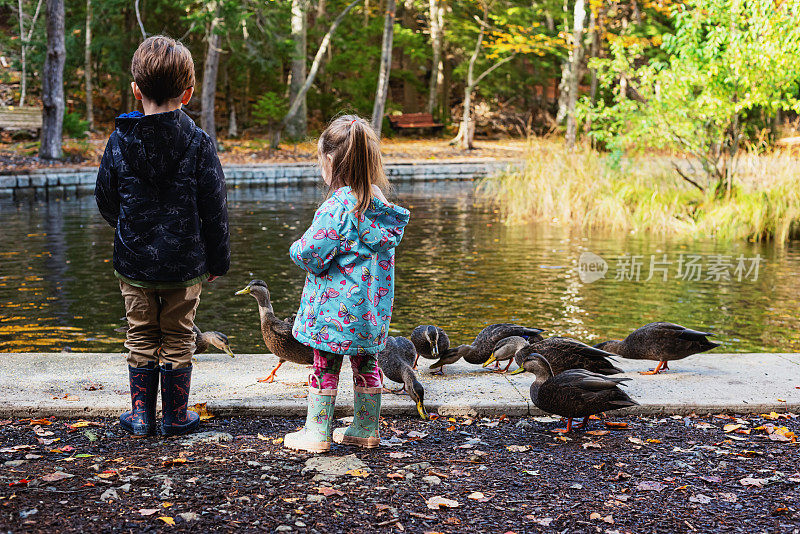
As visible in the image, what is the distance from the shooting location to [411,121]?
33.5 meters

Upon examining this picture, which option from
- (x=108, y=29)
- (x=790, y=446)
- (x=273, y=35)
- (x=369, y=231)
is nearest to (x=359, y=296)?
(x=369, y=231)

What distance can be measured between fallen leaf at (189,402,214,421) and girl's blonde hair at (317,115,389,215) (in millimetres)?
1419

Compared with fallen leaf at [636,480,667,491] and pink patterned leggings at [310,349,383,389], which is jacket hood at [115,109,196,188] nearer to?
pink patterned leggings at [310,349,383,389]

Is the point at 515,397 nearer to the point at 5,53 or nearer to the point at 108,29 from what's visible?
the point at 108,29

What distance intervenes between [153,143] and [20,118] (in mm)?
23007

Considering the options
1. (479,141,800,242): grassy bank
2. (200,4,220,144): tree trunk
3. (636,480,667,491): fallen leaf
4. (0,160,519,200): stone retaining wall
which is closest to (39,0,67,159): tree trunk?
(0,160,519,200): stone retaining wall

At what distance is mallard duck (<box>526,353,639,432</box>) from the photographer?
14.0 ft

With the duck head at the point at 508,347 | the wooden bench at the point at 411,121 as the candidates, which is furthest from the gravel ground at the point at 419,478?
the wooden bench at the point at 411,121

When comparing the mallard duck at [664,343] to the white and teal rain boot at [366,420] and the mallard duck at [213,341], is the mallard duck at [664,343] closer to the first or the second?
the white and teal rain boot at [366,420]

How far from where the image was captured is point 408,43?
34.1 meters

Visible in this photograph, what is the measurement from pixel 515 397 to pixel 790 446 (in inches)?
54.8

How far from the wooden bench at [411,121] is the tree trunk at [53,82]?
14653 mm

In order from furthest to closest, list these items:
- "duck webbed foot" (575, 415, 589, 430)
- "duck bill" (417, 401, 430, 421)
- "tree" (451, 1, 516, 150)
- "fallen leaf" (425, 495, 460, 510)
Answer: "tree" (451, 1, 516, 150) → "duck bill" (417, 401, 430, 421) → "duck webbed foot" (575, 415, 589, 430) → "fallen leaf" (425, 495, 460, 510)

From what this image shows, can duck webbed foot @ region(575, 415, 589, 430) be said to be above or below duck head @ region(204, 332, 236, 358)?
below
